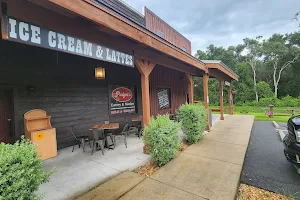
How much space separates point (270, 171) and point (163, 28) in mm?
8685

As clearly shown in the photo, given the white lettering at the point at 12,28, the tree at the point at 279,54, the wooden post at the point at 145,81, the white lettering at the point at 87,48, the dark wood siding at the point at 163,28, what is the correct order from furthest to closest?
the tree at the point at 279,54, the dark wood siding at the point at 163,28, the wooden post at the point at 145,81, the white lettering at the point at 87,48, the white lettering at the point at 12,28

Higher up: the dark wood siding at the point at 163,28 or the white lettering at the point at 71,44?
the dark wood siding at the point at 163,28

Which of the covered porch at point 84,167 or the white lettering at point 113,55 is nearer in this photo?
the covered porch at point 84,167

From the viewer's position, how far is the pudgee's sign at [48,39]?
1670mm

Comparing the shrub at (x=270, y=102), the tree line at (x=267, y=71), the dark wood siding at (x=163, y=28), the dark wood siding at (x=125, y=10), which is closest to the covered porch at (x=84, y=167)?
the dark wood siding at (x=125, y=10)

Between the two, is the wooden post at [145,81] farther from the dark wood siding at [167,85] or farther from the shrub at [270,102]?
the shrub at [270,102]

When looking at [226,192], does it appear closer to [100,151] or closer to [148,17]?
[100,151]

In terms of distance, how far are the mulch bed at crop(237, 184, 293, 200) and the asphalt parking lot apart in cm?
14

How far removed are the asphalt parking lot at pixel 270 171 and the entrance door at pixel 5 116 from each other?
5158 mm

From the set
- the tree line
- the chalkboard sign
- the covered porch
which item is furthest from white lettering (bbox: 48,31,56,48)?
the tree line

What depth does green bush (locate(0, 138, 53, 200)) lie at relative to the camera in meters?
1.32

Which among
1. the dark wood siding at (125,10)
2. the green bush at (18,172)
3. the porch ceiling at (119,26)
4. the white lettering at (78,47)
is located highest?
the dark wood siding at (125,10)

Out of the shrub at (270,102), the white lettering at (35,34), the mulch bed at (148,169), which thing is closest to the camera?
the white lettering at (35,34)

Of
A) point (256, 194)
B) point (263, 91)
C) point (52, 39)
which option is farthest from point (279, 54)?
point (52, 39)
